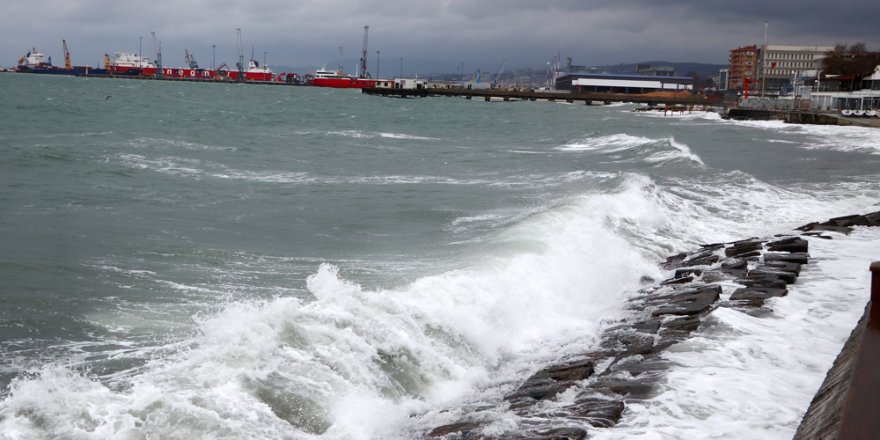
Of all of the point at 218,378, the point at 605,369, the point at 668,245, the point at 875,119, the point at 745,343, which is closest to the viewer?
the point at 218,378

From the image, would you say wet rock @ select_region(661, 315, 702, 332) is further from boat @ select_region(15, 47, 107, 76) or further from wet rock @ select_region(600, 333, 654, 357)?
boat @ select_region(15, 47, 107, 76)

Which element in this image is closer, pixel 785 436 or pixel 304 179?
pixel 785 436

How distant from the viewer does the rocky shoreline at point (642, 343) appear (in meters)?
6.38

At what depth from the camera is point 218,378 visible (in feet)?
22.1

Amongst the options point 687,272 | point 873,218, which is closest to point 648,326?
point 687,272

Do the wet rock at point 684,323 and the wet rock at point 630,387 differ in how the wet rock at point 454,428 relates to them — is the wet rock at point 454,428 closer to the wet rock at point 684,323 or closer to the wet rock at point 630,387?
the wet rock at point 630,387

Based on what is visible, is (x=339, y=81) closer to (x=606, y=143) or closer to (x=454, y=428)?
(x=606, y=143)

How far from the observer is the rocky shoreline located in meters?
6.38

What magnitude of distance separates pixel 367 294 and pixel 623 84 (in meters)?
140

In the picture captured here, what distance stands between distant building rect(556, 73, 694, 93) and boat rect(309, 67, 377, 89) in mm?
37252

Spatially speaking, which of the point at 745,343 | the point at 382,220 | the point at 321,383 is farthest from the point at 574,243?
the point at 321,383

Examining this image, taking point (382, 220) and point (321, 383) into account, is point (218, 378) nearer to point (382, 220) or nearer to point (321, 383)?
point (321, 383)

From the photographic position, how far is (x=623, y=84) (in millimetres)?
142500

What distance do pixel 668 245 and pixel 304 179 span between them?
1093 centimetres
